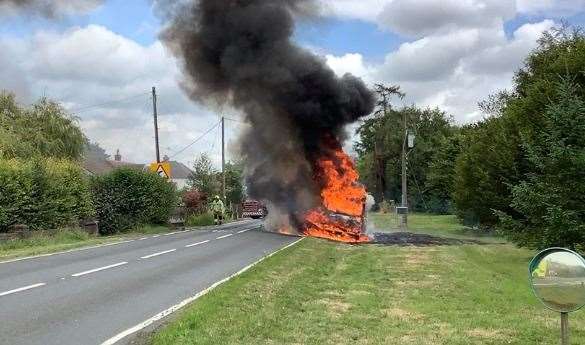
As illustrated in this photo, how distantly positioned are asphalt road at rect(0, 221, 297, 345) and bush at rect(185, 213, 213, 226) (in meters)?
17.8

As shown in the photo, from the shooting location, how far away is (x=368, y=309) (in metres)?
8.31

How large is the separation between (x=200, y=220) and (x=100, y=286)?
26618 millimetres

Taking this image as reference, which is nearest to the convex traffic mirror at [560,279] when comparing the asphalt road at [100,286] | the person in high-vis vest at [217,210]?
the asphalt road at [100,286]

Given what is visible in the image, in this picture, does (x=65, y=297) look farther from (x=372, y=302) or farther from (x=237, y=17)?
(x=237, y=17)

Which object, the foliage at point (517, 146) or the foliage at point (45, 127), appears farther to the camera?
the foliage at point (45, 127)

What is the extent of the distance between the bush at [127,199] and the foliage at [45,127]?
8669mm

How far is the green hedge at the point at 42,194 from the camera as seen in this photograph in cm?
2066

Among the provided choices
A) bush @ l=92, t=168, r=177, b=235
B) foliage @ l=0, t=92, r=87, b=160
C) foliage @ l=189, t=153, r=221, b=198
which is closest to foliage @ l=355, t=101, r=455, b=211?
foliage @ l=189, t=153, r=221, b=198

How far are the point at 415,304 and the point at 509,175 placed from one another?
17.6m

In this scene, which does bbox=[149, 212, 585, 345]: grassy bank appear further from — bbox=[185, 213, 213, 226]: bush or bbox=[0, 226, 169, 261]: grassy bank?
bbox=[185, 213, 213, 226]: bush

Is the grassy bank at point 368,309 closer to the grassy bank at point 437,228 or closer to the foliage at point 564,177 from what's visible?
the foliage at point 564,177

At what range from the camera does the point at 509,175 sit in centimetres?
2480

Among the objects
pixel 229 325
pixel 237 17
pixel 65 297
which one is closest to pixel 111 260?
pixel 65 297

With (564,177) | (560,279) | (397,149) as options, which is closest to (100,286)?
(560,279)
